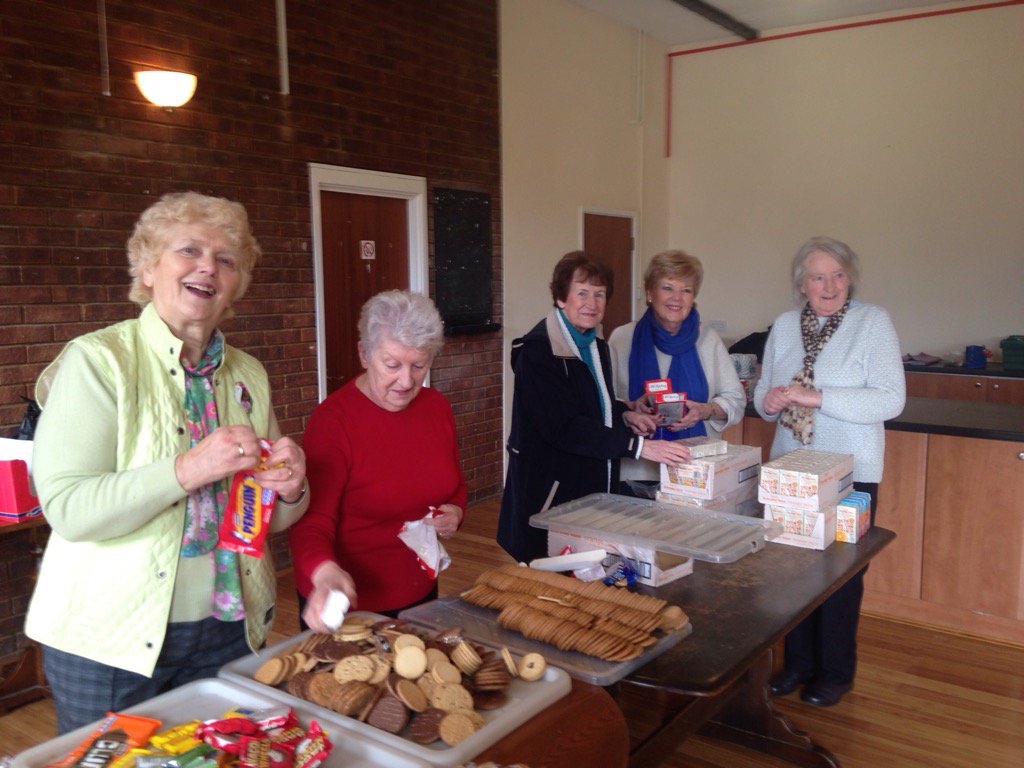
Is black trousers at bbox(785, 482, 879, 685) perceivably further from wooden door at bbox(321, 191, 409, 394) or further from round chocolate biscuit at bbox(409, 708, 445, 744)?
wooden door at bbox(321, 191, 409, 394)

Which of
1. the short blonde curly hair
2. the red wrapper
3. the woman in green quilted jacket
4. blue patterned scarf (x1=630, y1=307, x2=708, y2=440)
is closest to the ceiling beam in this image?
blue patterned scarf (x1=630, y1=307, x2=708, y2=440)

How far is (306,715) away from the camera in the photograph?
1313 millimetres

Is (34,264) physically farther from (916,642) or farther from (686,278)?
(916,642)

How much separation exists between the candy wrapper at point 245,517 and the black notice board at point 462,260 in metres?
3.87

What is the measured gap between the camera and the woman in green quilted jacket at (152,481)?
1371 millimetres

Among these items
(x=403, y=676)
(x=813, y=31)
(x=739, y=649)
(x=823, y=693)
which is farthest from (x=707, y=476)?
(x=813, y=31)

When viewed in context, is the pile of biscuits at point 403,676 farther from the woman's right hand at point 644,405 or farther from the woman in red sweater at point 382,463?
the woman's right hand at point 644,405

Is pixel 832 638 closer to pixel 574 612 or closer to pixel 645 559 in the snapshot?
pixel 645 559

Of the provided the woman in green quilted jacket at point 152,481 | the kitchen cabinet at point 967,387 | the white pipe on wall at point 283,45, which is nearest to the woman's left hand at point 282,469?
the woman in green quilted jacket at point 152,481

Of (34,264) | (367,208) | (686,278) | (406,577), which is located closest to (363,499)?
(406,577)

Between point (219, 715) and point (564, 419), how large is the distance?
1.51 m

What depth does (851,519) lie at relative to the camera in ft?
Result: 7.89

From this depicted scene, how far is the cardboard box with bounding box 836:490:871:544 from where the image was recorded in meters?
2.40

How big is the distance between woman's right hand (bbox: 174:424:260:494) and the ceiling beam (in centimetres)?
612
